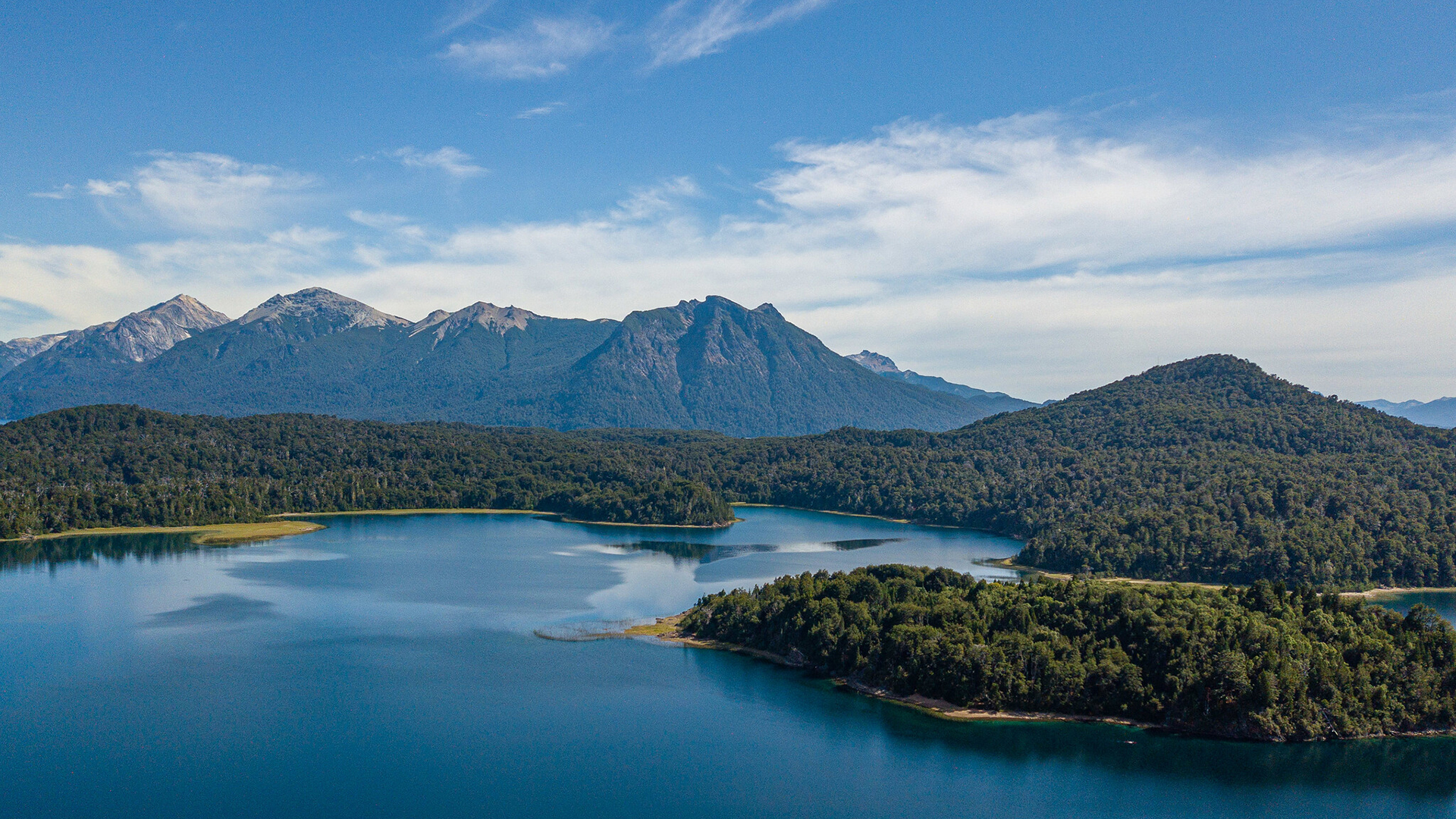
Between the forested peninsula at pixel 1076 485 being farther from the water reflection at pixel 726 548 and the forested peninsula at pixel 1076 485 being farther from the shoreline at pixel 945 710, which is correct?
the shoreline at pixel 945 710

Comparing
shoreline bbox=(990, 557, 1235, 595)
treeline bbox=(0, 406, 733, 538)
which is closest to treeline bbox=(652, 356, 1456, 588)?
shoreline bbox=(990, 557, 1235, 595)

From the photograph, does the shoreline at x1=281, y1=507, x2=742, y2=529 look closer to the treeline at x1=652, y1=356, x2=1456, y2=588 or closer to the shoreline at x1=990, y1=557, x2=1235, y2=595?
the treeline at x1=652, y1=356, x2=1456, y2=588

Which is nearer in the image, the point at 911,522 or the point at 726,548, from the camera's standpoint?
the point at 726,548

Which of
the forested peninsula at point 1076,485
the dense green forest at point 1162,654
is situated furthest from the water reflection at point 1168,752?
the forested peninsula at point 1076,485

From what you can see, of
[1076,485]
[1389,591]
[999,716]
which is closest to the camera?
[999,716]

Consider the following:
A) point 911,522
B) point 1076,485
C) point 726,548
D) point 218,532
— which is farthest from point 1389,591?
point 218,532

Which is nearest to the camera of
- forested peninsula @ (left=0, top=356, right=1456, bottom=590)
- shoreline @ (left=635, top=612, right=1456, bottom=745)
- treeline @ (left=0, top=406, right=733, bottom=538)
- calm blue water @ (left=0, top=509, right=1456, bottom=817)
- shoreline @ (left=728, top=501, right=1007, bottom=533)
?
calm blue water @ (left=0, top=509, right=1456, bottom=817)

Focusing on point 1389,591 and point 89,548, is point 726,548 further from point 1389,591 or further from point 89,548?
point 89,548
